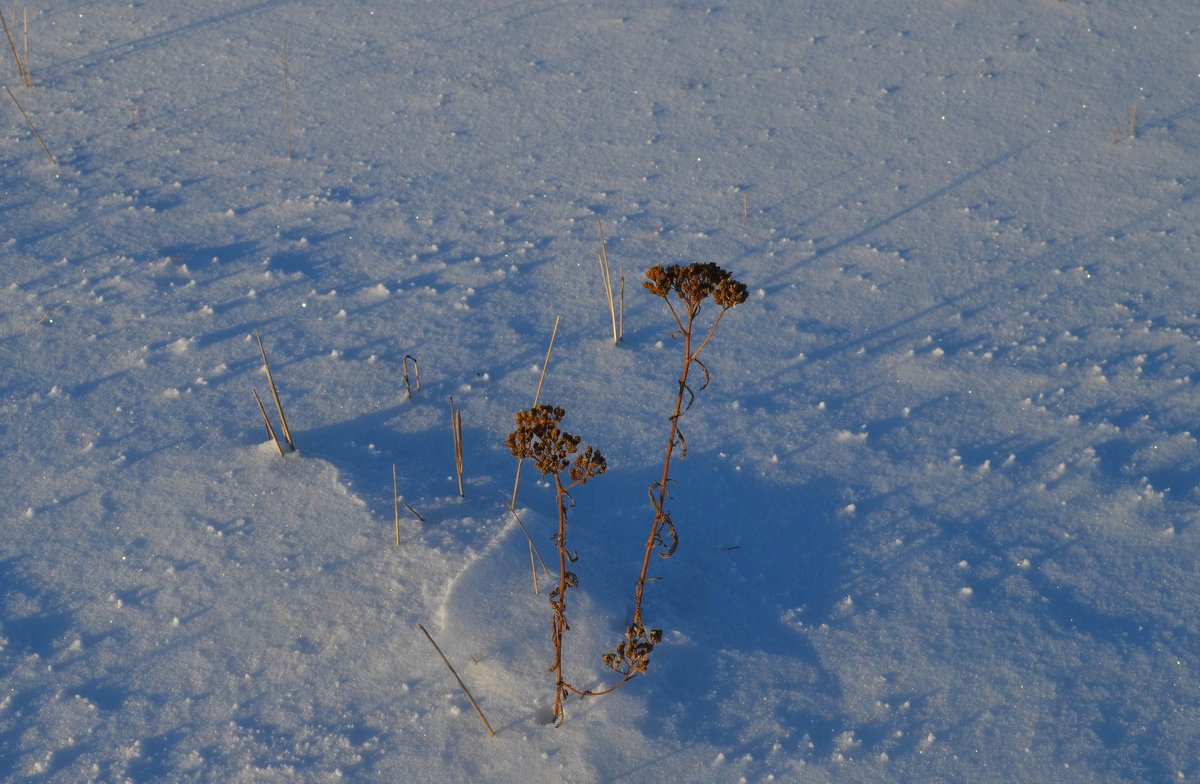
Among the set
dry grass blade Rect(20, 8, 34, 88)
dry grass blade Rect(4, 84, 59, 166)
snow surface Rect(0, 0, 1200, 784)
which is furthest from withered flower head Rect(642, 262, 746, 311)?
dry grass blade Rect(20, 8, 34, 88)

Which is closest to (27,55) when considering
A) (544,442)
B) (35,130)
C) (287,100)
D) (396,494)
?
(35,130)

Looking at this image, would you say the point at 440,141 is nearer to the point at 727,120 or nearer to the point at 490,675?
the point at 727,120

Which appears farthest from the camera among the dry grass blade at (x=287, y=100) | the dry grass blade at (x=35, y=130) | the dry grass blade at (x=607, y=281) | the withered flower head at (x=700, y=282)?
the dry grass blade at (x=287, y=100)

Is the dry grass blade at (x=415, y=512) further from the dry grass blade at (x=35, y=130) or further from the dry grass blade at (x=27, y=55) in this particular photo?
the dry grass blade at (x=27, y=55)

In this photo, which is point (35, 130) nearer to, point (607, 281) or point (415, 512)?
point (607, 281)

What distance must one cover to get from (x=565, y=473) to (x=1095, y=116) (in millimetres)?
2830

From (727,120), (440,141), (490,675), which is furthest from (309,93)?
(490,675)

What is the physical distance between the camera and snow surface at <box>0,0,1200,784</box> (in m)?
2.20

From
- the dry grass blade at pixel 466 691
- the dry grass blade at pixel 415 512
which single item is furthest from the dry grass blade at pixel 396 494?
the dry grass blade at pixel 466 691

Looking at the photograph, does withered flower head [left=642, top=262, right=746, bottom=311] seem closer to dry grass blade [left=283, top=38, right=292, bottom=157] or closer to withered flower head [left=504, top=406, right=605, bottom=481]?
withered flower head [left=504, top=406, right=605, bottom=481]

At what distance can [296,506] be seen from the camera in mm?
2576

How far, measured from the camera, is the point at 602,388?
118 inches

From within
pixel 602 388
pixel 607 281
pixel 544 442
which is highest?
pixel 544 442

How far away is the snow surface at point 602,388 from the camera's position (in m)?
2.20
